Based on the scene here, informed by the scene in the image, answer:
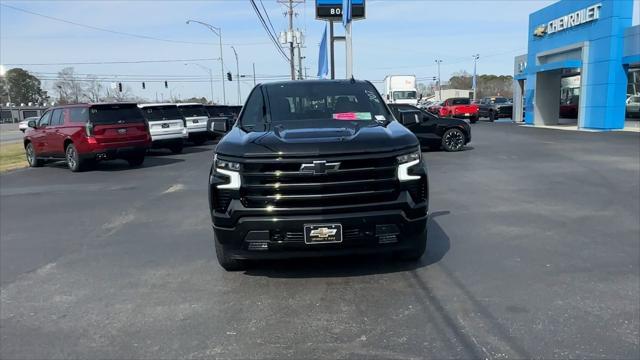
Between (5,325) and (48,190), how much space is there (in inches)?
313

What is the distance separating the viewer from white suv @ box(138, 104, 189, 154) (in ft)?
59.9

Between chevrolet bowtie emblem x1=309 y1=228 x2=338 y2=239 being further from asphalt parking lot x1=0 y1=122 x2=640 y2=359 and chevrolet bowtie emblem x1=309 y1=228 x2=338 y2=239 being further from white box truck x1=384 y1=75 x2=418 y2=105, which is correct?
white box truck x1=384 y1=75 x2=418 y2=105

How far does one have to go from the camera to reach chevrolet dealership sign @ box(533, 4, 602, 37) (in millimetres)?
24906

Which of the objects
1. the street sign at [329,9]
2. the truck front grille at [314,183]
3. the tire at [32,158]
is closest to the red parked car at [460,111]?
the street sign at [329,9]

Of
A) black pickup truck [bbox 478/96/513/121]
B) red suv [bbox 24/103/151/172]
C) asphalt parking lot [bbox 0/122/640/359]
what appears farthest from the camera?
black pickup truck [bbox 478/96/513/121]

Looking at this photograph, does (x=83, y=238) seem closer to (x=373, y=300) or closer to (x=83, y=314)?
(x=83, y=314)

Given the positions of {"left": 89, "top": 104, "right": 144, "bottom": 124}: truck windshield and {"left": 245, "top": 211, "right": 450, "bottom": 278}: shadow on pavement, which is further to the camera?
{"left": 89, "top": 104, "right": 144, "bottom": 124}: truck windshield

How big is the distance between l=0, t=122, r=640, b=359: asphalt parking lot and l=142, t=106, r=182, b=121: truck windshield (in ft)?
33.3

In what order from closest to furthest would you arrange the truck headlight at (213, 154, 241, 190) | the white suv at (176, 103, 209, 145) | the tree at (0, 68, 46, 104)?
the truck headlight at (213, 154, 241, 190) < the white suv at (176, 103, 209, 145) < the tree at (0, 68, 46, 104)

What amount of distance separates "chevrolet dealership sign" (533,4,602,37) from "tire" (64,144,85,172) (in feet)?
76.9

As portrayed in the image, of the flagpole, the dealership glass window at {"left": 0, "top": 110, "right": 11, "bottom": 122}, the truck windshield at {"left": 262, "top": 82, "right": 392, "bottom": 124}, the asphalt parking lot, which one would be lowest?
the dealership glass window at {"left": 0, "top": 110, "right": 11, "bottom": 122}

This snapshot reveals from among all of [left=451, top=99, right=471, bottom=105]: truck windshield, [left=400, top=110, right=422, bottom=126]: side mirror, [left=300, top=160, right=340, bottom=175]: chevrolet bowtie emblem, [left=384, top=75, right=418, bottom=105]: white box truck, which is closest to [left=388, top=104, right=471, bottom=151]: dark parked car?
[left=400, top=110, right=422, bottom=126]: side mirror

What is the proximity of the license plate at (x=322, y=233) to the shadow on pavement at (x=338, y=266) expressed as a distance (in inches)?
29.2

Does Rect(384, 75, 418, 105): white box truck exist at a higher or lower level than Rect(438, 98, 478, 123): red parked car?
higher
